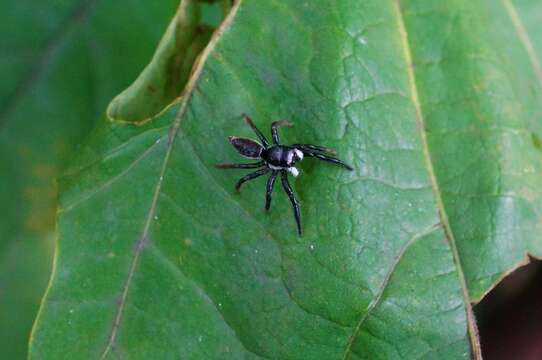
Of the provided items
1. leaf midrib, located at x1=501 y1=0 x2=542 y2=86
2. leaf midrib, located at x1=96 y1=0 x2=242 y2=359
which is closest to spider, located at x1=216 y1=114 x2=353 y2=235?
leaf midrib, located at x1=96 y1=0 x2=242 y2=359

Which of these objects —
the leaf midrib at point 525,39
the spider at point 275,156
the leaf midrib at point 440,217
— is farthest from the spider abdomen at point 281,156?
the leaf midrib at point 525,39

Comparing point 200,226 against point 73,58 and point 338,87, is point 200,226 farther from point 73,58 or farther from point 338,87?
point 73,58

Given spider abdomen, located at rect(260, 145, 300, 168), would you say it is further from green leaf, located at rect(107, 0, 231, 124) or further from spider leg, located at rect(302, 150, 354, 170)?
green leaf, located at rect(107, 0, 231, 124)

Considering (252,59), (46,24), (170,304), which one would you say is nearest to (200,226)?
(170,304)

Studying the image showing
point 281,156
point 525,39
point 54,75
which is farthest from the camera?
point 54,75

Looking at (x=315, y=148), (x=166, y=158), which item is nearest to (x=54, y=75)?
(x=166, y=158)

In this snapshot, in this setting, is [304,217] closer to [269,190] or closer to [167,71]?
[269,190]
